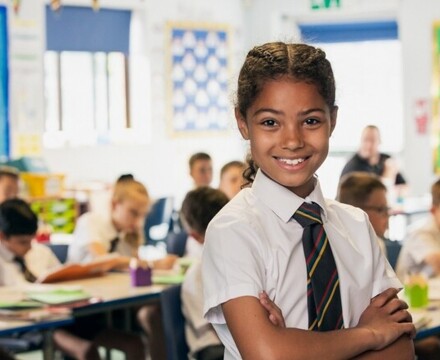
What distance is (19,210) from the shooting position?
4.98 metres

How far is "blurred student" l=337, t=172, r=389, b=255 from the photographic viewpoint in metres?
4.75

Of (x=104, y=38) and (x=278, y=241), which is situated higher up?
(x=104, y=38)

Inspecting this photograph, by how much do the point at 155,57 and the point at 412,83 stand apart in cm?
283

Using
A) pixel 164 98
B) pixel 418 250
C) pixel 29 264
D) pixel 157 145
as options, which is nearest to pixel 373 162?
pixel 157 145

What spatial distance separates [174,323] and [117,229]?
2.01 m

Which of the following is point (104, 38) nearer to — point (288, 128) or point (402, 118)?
point (402, 118)

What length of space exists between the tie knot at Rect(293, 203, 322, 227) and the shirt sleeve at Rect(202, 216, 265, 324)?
10 centimetres

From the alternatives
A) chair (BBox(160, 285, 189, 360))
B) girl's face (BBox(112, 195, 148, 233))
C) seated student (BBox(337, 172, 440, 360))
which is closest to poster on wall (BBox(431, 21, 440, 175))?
girl's face (BBox(112, 195, 148, 233))

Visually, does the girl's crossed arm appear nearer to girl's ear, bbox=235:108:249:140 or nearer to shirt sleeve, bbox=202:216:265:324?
shirt sleeve, bbox=202:216:265:324

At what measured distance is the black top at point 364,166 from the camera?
9656mm

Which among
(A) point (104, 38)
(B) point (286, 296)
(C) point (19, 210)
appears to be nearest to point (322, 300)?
(B) point (286, 296)

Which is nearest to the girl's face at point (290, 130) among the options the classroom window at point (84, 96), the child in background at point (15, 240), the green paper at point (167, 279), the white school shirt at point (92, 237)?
the green paper at point (167, 279)

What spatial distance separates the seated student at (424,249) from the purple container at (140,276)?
1207 millimetres

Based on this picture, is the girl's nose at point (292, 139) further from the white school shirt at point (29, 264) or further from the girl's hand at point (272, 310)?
the white school shirt at point (29, 264)
